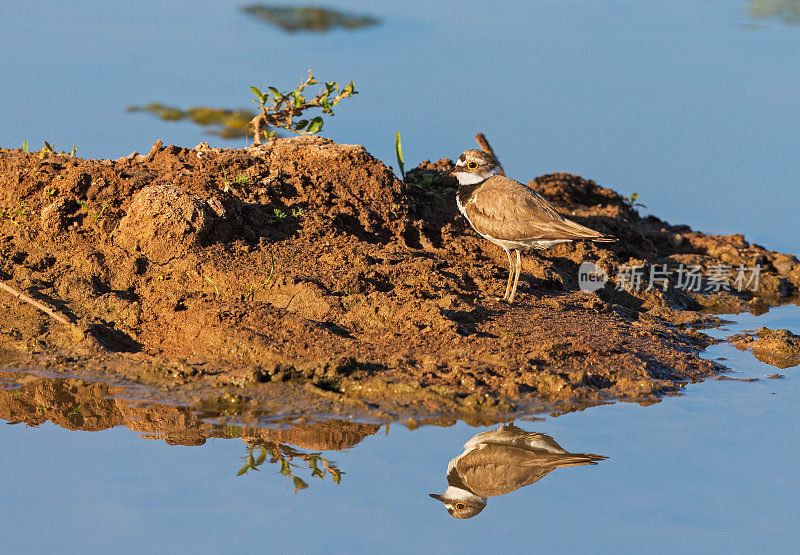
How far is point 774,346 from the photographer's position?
771 cm

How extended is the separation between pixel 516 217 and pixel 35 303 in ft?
13.0

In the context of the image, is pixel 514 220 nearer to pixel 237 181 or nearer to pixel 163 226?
pixel 237 181

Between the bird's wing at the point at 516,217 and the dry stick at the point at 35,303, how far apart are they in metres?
3.54

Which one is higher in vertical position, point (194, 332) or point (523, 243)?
point (523, 243)

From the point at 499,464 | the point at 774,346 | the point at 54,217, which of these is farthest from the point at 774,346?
the point at 54,217

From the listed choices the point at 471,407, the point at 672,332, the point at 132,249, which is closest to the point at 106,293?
the point at 132,249

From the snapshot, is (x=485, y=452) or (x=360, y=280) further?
(x=360, y=280)

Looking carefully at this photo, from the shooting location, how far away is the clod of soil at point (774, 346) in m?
7.57

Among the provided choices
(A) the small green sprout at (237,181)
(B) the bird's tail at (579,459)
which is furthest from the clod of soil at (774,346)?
(A) the small green sprout at (237,181)

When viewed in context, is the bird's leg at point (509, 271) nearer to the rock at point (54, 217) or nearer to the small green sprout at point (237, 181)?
the small green sprout at point (237, 181)

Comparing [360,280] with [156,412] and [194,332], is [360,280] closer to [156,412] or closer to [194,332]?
[194,332]

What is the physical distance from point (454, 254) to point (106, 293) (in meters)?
3.12

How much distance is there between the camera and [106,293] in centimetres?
735

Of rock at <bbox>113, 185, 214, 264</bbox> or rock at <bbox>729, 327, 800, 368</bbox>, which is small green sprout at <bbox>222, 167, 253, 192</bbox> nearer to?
rock at <bbox>113, 185, 214, 264</bbox>
